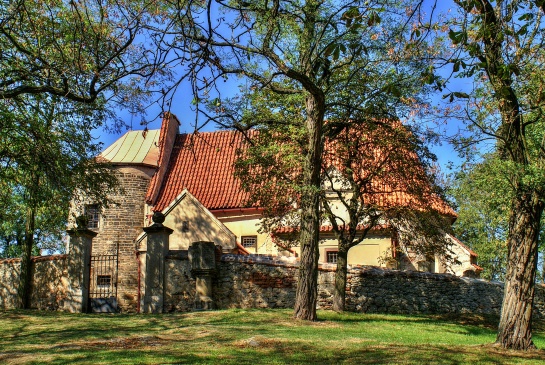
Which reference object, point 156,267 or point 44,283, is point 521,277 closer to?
point 156,267

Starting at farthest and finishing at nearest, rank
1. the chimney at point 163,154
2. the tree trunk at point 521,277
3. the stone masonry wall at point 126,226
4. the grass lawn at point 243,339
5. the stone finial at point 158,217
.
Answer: the chimney at point 163,154 < the stone masonry wall at point 126,226 < the stone finial at point 158,217 < the tree trunk at point 521,277 < the grass lawn at point 243,339

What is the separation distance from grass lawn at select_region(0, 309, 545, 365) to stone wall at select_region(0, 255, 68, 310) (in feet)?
5.84

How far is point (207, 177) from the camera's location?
106 feet

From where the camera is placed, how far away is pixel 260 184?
21.1m

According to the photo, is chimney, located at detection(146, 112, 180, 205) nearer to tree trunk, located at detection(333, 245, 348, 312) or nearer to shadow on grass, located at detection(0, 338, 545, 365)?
tree trunk, located at detection(333, 245, 348, 312)

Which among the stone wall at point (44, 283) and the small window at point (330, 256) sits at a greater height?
the small window at point (330, 256)

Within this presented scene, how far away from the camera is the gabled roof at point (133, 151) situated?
106 feet

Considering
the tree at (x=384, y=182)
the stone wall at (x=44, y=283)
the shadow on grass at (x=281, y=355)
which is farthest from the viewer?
the stone wall at (x=44, y=283)

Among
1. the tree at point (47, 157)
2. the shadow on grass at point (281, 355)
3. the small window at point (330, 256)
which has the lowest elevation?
the shadow on grass at point (281, 355)

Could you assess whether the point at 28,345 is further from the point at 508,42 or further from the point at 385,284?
the point at 385,284

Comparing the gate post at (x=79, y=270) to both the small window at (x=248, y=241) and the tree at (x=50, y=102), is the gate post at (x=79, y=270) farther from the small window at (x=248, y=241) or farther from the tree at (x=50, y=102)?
the small window at (x=248, y=241)

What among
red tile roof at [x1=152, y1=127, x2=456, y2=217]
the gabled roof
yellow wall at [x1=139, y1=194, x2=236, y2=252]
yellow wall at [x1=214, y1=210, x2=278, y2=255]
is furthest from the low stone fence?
the gabled roof

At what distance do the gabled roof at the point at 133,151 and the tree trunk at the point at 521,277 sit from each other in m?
21.6

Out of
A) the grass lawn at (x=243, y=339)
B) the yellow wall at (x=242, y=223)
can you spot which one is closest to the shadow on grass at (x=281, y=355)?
the grass lawn at (x=243, y=339)
